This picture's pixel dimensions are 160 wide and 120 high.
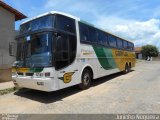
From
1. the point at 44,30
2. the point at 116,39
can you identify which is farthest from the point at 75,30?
the point at 116,39

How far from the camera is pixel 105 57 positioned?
1184cm

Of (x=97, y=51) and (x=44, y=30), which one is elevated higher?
(x=44, y=30)

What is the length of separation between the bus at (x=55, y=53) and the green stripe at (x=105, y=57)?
12.5 inches

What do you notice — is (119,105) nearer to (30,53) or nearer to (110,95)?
(110,95)

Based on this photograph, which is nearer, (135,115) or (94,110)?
(135,115)

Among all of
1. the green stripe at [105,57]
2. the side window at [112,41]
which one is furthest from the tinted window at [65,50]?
the side window at [112,41]

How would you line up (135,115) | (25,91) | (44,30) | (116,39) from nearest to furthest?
(135,115) → (44,30) → (25,91) → (116,39)

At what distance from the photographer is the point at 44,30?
7422 millimetres

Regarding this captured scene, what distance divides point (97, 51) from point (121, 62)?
191 inches

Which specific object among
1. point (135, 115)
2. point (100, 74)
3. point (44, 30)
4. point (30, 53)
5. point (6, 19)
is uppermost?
point (6, 19)

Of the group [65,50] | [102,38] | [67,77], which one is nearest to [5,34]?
[102,38]

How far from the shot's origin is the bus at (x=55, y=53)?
23.9ft

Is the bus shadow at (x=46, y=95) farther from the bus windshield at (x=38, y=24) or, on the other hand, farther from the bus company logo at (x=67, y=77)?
the bus windshield at (x=38, y=24)

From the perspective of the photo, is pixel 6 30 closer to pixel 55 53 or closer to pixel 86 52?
pixel 86 52
